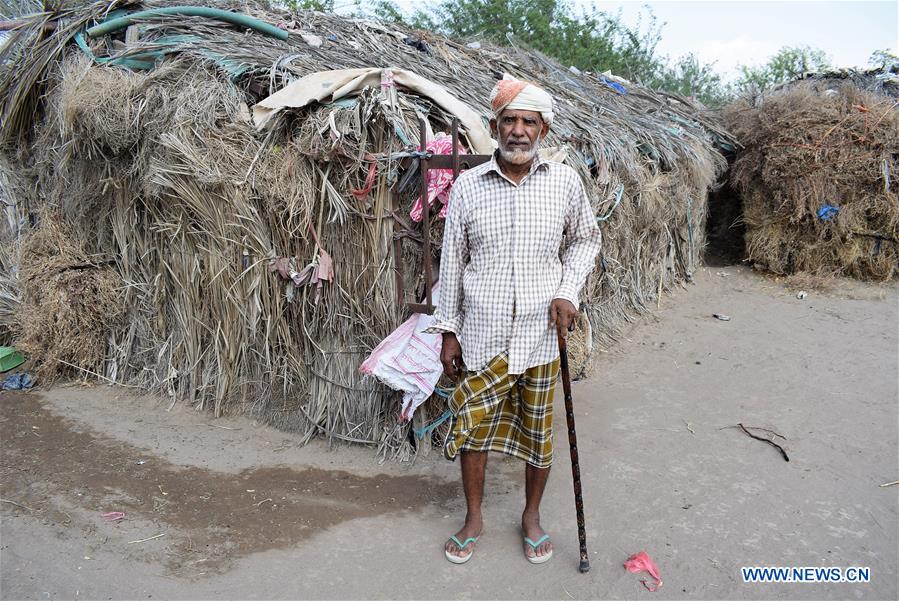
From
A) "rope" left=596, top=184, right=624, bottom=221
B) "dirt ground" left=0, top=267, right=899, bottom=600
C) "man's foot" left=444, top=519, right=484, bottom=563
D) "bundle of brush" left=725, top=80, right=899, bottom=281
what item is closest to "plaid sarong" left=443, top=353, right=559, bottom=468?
"man's foot" left=444, top=519, right=484, bottom=563

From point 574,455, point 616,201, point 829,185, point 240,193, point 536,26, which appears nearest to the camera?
point 574,455

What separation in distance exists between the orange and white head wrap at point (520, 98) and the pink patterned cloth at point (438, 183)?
0.96 metres

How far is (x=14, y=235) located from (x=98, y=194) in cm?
140

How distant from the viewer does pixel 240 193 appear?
373cm

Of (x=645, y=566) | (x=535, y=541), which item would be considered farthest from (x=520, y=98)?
(x=645, y=566)

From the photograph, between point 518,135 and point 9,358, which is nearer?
point 518,135

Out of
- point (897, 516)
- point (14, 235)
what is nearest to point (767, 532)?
point (897, 516)

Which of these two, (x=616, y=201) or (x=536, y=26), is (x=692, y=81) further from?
(x=616, y=201)

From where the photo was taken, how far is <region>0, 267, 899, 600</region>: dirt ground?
104 inches

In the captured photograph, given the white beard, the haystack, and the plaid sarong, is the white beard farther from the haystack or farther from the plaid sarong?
the haystack

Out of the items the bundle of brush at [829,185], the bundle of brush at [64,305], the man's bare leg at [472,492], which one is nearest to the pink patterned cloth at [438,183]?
the man's bare leg at [472,492]

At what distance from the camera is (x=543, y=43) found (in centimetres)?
1416

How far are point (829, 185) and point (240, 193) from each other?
247 inches

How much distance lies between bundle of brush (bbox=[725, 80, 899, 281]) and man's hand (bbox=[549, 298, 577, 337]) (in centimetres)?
580
